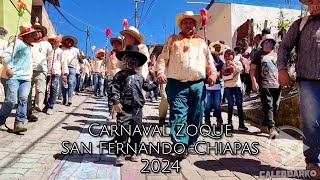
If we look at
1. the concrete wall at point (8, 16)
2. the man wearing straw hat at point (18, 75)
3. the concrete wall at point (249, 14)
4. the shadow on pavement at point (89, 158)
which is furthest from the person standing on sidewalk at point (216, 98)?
the concrete wall at point (249, 14)

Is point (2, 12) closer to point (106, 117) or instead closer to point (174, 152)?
point (106, 117)

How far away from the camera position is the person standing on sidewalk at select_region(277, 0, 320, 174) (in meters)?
3.55

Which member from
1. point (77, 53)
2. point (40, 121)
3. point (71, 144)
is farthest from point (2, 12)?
point (71, 144)

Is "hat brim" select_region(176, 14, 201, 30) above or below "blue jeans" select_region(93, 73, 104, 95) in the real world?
above

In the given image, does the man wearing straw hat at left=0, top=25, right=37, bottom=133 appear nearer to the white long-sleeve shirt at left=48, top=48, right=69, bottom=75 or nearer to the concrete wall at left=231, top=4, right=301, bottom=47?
the white long-sleeve shirt at left=48, top=48, right=69, bottom=75

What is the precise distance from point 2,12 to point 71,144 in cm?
905

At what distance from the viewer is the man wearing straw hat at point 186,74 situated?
452 cm

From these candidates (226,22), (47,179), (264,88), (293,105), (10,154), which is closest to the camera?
(47,179)

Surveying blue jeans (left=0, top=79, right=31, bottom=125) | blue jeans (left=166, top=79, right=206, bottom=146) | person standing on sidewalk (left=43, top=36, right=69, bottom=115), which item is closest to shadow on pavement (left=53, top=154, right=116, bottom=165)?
blue jeans (left=166, top=79, right=206, bottom=146)

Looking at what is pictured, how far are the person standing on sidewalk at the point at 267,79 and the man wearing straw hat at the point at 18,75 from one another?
4.14 meters

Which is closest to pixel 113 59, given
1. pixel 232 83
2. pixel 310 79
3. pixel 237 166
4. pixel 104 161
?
pixel 232 83

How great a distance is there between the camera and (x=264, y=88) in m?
6.20

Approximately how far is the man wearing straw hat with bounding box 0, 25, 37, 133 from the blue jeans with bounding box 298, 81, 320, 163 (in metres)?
4.56

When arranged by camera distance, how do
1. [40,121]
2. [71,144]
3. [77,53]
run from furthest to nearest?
[77,53] → [40,121] → [71,144]
